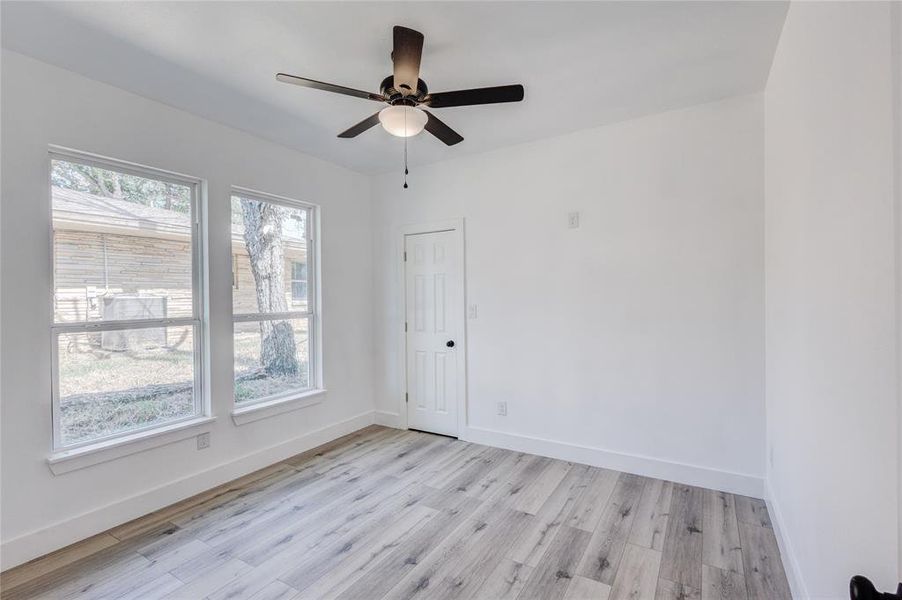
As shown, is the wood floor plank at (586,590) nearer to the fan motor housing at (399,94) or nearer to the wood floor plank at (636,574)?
the wood floor plank at (636,574)

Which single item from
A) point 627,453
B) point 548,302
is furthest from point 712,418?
point 548,302

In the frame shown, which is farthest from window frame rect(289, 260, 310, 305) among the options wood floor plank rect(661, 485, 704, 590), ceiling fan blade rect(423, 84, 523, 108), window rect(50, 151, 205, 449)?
wood floor plank rect(661, 485, 704, 590)

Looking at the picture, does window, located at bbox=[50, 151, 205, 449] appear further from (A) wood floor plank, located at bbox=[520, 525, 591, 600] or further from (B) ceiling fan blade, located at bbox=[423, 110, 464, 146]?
(A) wood floor plank, located at bbox=[520, 525, 591, 600]

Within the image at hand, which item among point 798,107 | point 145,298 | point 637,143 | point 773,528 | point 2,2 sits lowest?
point 773,528

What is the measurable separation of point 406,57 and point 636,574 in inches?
109

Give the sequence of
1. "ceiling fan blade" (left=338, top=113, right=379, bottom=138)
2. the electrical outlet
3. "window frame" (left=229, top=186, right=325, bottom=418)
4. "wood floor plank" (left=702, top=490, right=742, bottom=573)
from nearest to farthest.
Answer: "wood floor plank" (left=702, top=490, right=742, bottom=573)
"ceiling fan blade" (left=338, top=113, right=379, bottom=138)
the electrical outlet
"window frame" (left=229, top=186, right=325, bottom=418)

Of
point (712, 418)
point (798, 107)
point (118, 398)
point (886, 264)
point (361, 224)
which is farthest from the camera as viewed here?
point (361, 224)

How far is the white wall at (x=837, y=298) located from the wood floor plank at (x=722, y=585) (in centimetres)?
23

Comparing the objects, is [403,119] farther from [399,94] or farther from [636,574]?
[636,574]

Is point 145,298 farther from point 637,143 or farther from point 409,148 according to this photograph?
point 637,143

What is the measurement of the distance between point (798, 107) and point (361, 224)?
364 cm

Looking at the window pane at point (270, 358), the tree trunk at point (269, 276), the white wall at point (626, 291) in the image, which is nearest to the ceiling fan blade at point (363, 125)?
the tree trunk at point (269, 276)

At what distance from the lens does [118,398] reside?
2.60m

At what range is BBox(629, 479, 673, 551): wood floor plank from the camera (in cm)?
228
